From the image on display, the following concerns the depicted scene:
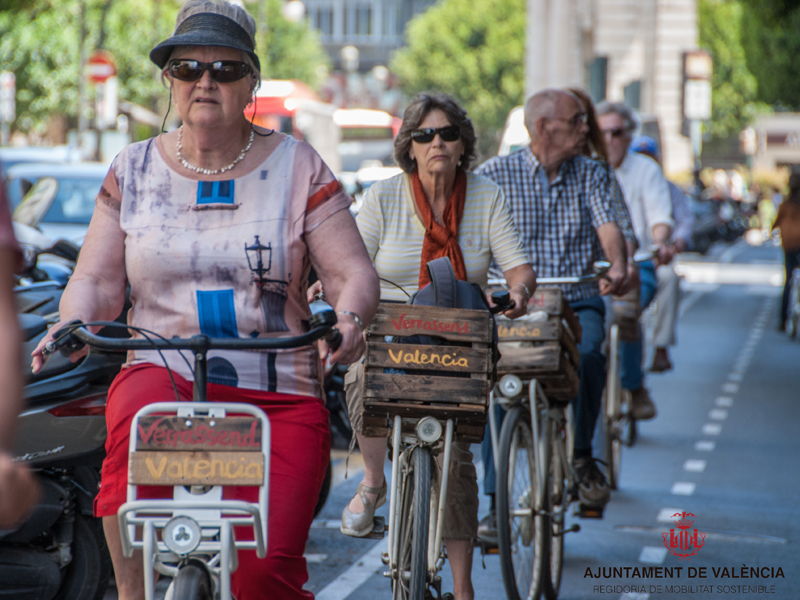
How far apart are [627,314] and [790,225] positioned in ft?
29.8

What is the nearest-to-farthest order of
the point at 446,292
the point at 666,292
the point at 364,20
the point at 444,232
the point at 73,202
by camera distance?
the point at 446,292
the point at 444,232
the point at 666,292
the point at 73,202
the point at 364,20

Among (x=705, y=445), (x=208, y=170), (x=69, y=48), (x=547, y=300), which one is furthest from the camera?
(x=69, y=48)

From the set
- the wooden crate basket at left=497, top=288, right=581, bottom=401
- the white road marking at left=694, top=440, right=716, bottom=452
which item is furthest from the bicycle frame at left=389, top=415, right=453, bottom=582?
the white road marking at left=694, top=440, right=716, bottom=452

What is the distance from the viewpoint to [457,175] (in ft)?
15.1

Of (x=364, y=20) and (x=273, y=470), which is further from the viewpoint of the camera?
(x=364, y=20)

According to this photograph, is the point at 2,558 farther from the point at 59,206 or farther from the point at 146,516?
the point at 59,206

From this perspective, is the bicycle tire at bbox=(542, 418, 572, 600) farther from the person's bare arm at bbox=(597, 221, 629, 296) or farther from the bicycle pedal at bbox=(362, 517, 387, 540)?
the person's bare arm at bbox=(597, 221, 629, 296)

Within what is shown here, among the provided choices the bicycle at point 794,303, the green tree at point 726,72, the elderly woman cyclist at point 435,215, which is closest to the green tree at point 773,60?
the bicycle at point 794,303

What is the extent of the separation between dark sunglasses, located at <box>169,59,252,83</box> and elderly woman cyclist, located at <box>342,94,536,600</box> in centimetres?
155

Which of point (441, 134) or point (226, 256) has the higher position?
point (441, 134)

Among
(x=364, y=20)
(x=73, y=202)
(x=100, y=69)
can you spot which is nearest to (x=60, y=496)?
(x=73, y=202)

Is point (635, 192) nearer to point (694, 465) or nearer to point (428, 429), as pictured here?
point (694, 465)

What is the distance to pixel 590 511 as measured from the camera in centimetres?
560

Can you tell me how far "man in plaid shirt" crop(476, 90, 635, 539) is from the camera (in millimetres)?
5469
